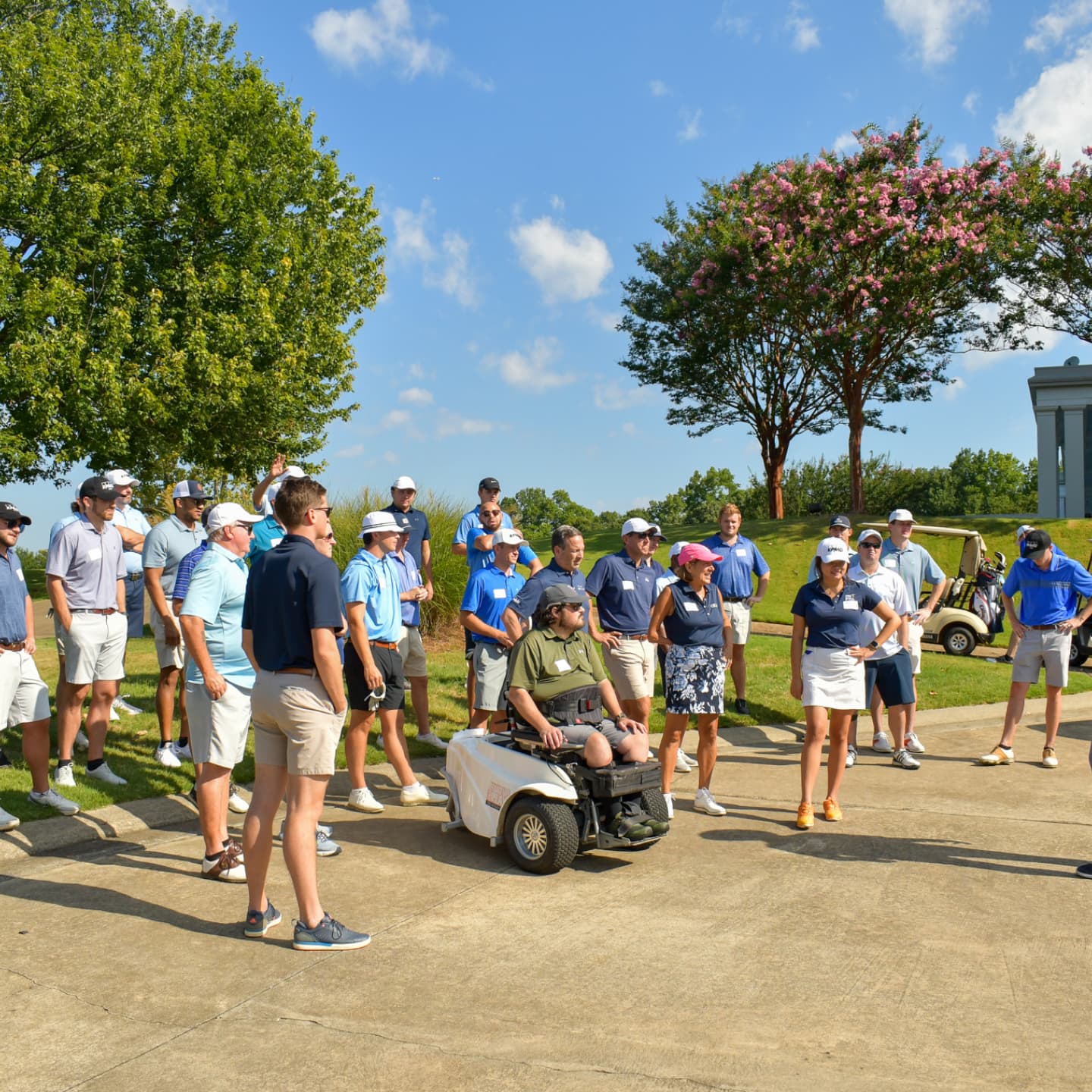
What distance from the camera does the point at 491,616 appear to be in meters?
8.04

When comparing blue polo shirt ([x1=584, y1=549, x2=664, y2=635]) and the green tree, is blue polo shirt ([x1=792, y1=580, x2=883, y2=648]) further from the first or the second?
the green tree

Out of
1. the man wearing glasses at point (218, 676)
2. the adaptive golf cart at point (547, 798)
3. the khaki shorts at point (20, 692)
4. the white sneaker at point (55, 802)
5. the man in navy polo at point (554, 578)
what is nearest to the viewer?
the man wearing glasses at point (218, 676)

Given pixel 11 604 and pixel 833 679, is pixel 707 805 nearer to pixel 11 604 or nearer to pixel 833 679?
pixel 833 679

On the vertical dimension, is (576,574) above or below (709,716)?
above

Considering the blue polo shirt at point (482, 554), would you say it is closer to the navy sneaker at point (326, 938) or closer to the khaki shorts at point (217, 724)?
the khaki shorts at point (217, 724)

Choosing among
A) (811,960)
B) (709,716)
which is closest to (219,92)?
(709,716)

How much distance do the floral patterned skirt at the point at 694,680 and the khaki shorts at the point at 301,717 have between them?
2887 millimetres

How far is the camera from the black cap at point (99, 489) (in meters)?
7.06

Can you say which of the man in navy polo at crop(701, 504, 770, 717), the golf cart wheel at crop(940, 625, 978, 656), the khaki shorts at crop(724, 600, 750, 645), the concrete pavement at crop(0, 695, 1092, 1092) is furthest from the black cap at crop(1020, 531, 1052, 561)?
the golf cart wheel at crop(940, 625, 978, 656)

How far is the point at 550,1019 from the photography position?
3832mm

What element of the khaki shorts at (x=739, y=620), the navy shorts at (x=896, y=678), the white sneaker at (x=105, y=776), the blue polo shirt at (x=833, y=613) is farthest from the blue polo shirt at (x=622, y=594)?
the white sneaker at (x=105, y=776)

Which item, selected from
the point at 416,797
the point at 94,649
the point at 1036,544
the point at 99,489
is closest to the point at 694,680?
the point at 416,797

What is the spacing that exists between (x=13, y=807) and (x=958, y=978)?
17.9 ft

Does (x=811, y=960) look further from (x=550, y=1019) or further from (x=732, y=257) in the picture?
(x=732, y=257)
